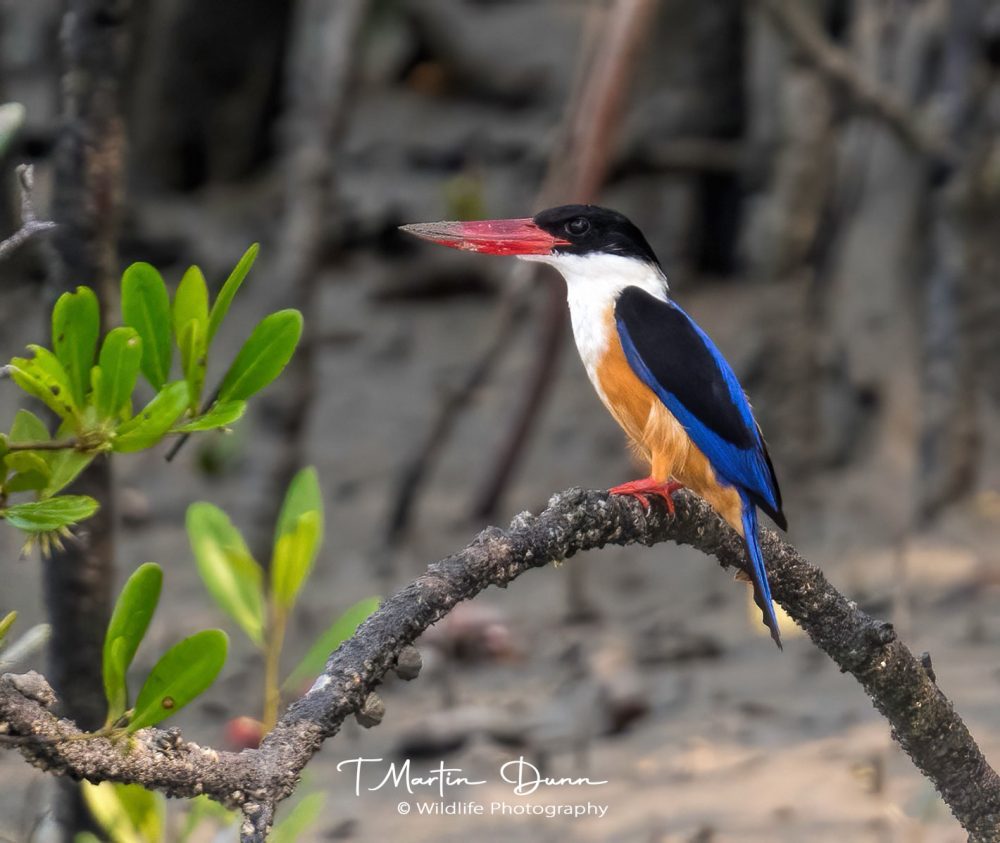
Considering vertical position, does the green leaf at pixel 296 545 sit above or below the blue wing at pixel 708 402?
below

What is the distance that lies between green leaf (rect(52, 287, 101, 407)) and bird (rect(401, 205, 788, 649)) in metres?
0.89

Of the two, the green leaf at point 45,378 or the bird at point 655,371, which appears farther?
the bird at point 655,371

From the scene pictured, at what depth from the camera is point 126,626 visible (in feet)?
4.83

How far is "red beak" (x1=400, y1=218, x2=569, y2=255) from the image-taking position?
6.27 ft

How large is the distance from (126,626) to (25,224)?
409 millimetres

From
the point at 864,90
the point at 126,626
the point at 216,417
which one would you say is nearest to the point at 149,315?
the point at 216,417

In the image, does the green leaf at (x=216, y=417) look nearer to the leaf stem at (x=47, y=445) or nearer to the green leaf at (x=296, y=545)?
the leaf stem at (x=47, y=445)

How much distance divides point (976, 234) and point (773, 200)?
84 centimetres

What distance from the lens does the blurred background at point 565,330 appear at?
152 inches

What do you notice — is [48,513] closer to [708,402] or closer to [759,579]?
[759,579]

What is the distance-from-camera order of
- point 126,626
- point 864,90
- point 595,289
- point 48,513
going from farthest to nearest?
point 864,90 → point 595,289 → point 126,626 → point 48,513
